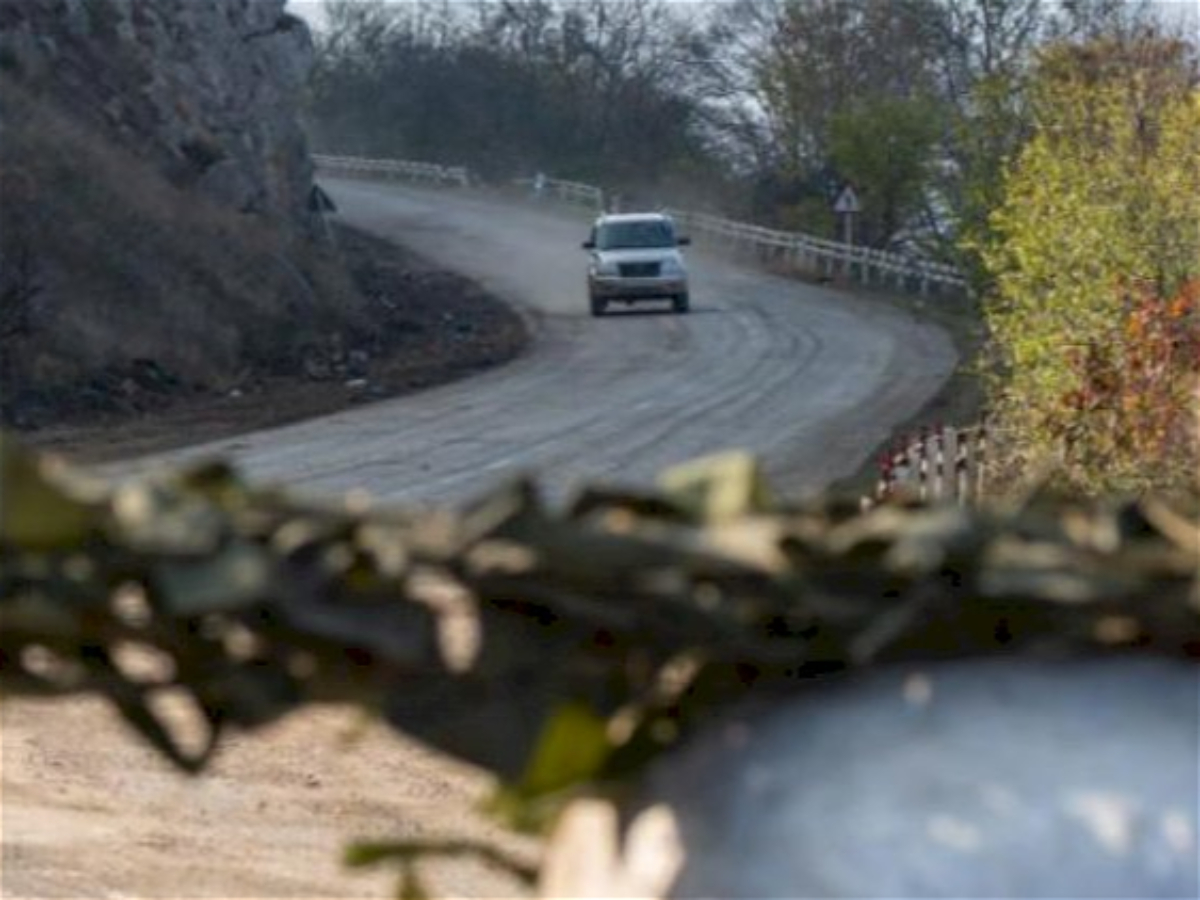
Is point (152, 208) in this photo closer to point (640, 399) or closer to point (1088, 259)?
point (640, 399)

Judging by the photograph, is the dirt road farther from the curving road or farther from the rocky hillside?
the rocky hillside

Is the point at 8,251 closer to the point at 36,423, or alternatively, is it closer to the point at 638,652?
the point at 36,423

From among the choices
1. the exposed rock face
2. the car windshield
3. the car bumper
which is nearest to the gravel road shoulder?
the car bumper

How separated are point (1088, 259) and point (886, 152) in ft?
110

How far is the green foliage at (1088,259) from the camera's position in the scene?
649 inches

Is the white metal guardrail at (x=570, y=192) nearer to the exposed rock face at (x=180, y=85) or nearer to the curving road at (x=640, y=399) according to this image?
the curving road at (x=640, y=399)

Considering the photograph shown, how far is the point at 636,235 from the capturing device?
43625 mm

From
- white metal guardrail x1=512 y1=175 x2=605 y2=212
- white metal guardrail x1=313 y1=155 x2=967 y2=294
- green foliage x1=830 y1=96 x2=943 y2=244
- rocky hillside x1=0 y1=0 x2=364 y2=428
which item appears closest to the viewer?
rocky hillside x1=0 y1=0 x2=364 y2=428

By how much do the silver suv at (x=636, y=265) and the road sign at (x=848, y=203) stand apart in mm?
8523

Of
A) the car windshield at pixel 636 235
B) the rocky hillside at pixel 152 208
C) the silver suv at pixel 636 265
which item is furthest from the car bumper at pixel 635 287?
the rocky hillside at pixel 152 208

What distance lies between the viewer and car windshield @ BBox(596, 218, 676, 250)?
43619 mm

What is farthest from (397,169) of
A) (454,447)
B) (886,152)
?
(454,447)

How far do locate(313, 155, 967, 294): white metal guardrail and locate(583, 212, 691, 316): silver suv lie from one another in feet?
15.7

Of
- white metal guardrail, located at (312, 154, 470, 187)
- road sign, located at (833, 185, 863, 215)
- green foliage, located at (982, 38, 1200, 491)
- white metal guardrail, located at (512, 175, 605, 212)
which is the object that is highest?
green foliage, located at (982, 38, 1200, 491)
